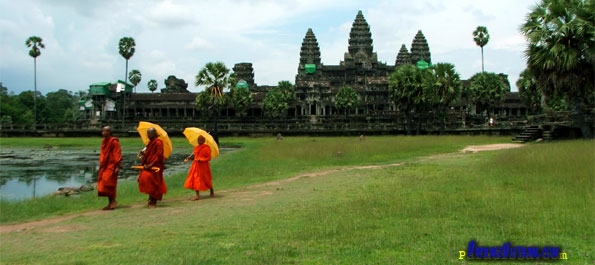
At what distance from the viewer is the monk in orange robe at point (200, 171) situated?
473 inches

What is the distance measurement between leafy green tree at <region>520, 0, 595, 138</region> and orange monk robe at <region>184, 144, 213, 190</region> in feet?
64.6

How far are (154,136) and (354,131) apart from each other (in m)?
51.8

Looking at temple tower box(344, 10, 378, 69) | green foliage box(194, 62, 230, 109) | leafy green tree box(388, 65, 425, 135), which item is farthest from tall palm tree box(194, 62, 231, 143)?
temple tower box(344, 10, 378, 69)

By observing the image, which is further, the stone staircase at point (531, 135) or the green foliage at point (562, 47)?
the stone staircase at point (531, 135)

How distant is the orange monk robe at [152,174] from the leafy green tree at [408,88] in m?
45.1

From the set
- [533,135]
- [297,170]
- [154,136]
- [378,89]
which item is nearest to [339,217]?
[154,136]

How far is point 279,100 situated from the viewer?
89188 mm

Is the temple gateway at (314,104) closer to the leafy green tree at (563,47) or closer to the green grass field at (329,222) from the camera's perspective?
the leafy green tree at (563,47)

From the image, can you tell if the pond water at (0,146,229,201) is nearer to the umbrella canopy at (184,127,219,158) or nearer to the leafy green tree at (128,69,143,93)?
the umbrella canopy at (184,127,219,158)

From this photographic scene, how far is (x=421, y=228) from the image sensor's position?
7.32 metres

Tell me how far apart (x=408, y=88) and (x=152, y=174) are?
1839 inches

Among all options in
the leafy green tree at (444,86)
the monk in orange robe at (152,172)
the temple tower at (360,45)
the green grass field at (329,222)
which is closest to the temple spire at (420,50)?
the temple tower at (360,45)

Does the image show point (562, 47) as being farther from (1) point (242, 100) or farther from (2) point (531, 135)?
(1) point (242, 100)

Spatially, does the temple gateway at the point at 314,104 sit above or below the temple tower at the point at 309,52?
below
